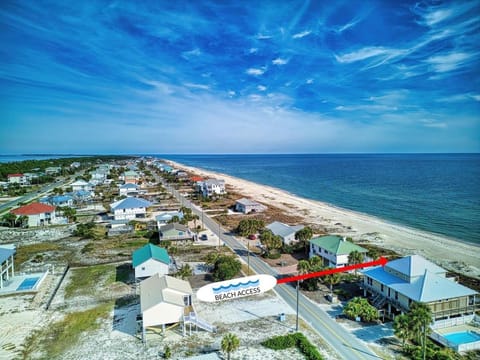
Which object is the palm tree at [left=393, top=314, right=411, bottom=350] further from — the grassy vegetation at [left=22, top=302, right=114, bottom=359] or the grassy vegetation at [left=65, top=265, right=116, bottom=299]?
the grassy vegetation at [left=65, top=265, right=116, bottom=299]

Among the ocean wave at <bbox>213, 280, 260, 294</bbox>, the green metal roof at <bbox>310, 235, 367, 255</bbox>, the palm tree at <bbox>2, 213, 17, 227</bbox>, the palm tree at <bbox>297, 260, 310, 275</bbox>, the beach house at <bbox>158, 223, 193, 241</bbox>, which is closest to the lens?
the ocean wave at <bbox>213, 280, 260, 294</bbox>

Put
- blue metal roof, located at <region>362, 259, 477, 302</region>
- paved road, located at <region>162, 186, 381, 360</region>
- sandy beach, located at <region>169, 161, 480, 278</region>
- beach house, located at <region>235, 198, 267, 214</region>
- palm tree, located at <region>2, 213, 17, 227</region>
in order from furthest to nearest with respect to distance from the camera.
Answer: beach house, located at <region>235, 198, 267, 214</region>, palm tree, located at <region>2, 213, 17, 227</region>, sandy beach, located at <region>169, 161, 480, 278</region>, blue metal roof, located at <region>362, 259, 477, 302</region>, paved road, located at <region>162, 186, 381, 360</region>

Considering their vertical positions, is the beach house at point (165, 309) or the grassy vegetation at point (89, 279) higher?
the beach house at point (165, 309)

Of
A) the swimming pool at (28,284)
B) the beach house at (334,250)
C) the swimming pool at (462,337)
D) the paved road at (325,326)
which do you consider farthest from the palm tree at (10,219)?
the swimming pool at (462,337)

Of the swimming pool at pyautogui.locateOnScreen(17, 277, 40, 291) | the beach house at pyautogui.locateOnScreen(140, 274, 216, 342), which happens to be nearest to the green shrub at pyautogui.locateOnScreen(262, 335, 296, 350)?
the beach house at pyautogui.locateOnScreen(140, 274, 216, 342)

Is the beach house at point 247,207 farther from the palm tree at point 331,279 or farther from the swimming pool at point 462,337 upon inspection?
the swimming pool at point 462,337

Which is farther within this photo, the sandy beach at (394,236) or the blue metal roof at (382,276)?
the sandy beach at (394,236)
